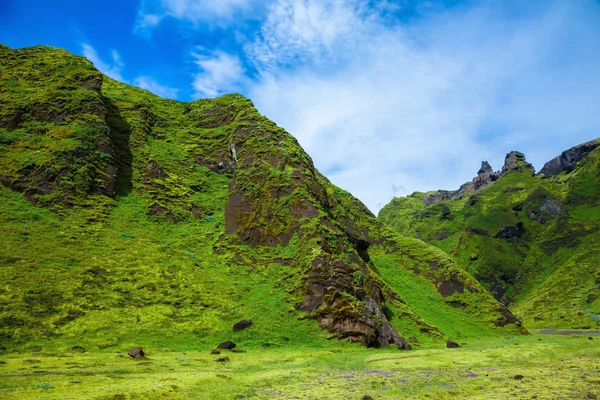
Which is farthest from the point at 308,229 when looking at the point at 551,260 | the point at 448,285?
the point at 551,260

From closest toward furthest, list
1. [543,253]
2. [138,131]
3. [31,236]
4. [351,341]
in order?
[351,341] < [31,236] < [138,131] < [543,253]

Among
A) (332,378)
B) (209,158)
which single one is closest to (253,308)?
(332,378)

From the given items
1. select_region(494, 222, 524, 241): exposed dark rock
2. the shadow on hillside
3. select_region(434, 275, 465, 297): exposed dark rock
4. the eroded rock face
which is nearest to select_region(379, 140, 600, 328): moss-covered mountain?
select_region(494, 222, 524, 241): exposed dark rock

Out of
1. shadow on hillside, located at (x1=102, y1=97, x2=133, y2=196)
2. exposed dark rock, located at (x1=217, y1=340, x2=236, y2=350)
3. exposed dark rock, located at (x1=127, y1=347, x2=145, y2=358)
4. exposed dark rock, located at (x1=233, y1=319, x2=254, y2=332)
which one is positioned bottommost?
exposed dark rock, located at (x1=217, y1=340, x2=236, y2=350)

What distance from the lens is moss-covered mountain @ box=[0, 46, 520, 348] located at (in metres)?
39.7

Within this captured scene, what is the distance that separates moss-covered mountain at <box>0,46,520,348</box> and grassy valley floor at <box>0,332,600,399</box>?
6.57 metres

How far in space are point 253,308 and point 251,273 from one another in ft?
29.6

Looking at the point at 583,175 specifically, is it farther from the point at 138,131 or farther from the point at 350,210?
the point at 138,131

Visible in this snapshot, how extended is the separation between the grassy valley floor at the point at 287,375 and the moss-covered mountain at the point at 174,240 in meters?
6.57

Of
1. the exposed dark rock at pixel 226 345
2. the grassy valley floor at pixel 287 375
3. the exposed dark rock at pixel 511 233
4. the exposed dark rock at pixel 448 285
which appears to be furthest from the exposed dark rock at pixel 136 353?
the exposed dark rock at pixel 511 233

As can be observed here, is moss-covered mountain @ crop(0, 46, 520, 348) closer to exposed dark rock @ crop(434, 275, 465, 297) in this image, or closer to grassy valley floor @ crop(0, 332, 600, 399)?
exposed dark rock @ crop(434, 275, 465, 297)

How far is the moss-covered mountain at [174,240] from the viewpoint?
130 ft

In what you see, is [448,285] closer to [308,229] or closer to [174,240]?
[308,229]

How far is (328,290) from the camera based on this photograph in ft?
152
